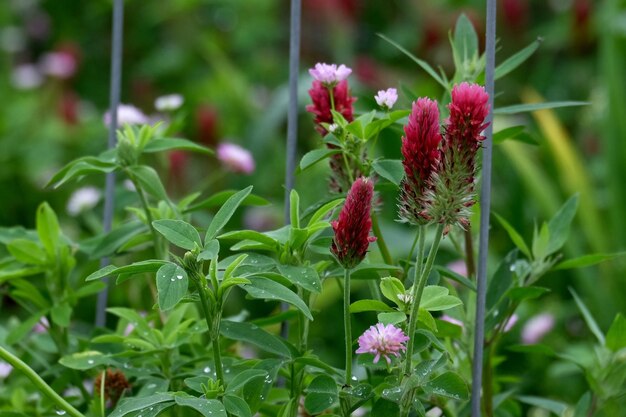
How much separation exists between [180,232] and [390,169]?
203mm

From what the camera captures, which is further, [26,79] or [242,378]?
[26,79]

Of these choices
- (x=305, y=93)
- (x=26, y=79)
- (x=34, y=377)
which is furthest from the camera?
(x=26, y=79)

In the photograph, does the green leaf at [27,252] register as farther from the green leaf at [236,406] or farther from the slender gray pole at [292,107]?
the green leaf at [236,406]

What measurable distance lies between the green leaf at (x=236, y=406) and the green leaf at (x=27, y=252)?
381 millimetres

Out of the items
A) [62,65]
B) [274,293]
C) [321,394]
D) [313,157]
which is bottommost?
[321,394]

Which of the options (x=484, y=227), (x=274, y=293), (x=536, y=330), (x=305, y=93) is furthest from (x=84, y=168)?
(x=305, y=93)

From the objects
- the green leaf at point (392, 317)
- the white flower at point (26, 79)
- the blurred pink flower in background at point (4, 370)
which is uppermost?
the white flower at point (26, 79)

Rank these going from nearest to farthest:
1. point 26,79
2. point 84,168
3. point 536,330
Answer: point 84,168
point 536,330
point 26,79

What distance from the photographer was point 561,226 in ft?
3.83

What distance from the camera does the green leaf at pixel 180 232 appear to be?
2.87 feet

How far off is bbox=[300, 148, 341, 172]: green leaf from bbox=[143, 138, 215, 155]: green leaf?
0.16 m

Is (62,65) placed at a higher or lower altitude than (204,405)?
higher

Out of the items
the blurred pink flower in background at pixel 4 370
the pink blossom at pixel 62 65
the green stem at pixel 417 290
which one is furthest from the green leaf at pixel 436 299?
the pink blossom at pixel 62 65

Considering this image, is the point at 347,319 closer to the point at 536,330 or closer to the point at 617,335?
the point at 617,335
